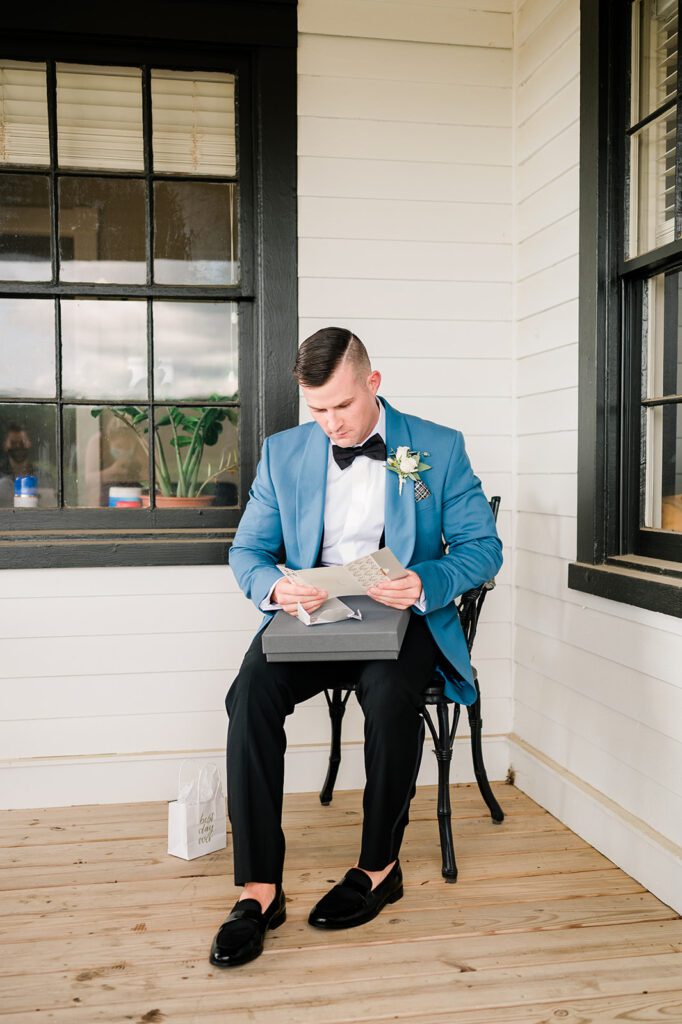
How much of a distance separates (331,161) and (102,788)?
240 centimetres

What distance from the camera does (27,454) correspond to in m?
3.21

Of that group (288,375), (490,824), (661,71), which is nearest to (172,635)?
(288,375)

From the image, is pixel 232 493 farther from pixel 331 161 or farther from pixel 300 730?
pixel 331 161

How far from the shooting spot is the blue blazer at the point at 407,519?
2537 millimetres

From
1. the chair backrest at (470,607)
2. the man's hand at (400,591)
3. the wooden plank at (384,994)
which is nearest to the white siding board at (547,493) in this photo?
the chair backrest at (470,607)

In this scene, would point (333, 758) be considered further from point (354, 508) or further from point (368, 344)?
point (368, 344)

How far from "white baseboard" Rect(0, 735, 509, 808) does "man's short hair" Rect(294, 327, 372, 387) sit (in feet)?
4.95

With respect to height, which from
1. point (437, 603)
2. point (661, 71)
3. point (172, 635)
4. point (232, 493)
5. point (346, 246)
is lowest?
point (172, 635)

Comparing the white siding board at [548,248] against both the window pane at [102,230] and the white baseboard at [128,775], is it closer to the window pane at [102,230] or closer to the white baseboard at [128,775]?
the window pane at [102,230]

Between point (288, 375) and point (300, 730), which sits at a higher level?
point (288, 375)

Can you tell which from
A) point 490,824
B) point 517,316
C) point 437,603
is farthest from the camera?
point 517,316

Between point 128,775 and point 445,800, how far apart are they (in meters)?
1.21

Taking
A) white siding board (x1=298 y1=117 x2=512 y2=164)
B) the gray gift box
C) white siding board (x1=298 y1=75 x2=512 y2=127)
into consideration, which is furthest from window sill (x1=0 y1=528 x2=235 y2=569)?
white siding board (x1=298 y1=75 x2=512 y2=127)

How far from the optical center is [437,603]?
2402mm
